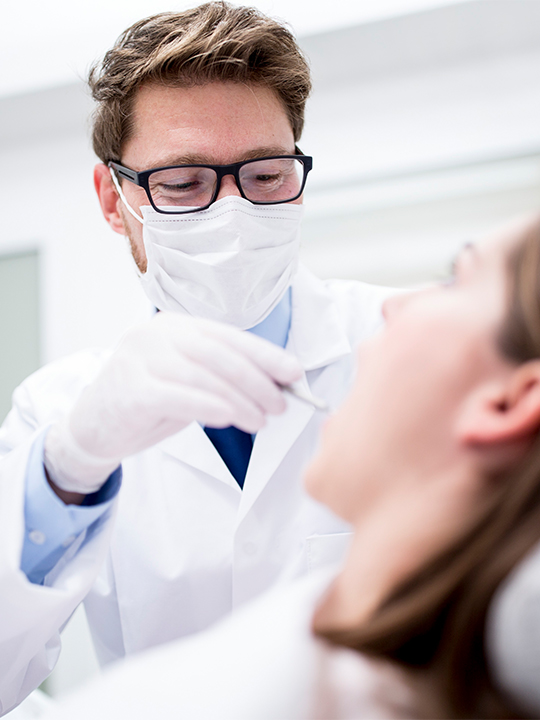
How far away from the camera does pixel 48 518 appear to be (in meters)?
1.00

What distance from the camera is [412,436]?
74cm

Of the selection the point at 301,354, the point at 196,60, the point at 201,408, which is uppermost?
the point at 196,60

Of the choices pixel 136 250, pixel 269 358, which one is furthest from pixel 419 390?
pixel 136 250

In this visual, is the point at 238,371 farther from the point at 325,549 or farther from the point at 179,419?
the point at 325,549

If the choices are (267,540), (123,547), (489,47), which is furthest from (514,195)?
(123,547)

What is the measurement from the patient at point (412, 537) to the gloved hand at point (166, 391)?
144 mm

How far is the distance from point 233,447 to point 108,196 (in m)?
0.68

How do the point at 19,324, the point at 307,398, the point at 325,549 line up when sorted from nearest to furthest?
the point at 307,398 → the point at 325,549 → the point at 19,324

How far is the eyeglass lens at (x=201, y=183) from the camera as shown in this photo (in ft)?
4.17

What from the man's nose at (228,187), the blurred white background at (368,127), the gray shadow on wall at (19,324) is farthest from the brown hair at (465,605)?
the gray shadow on wall at (19,324)

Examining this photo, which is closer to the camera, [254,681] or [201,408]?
[254,681]

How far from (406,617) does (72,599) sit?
58 cm

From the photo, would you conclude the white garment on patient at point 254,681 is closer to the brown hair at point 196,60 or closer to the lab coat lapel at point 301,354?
the lab coat lapel at point 301,354

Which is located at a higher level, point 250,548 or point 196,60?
point 196,60
